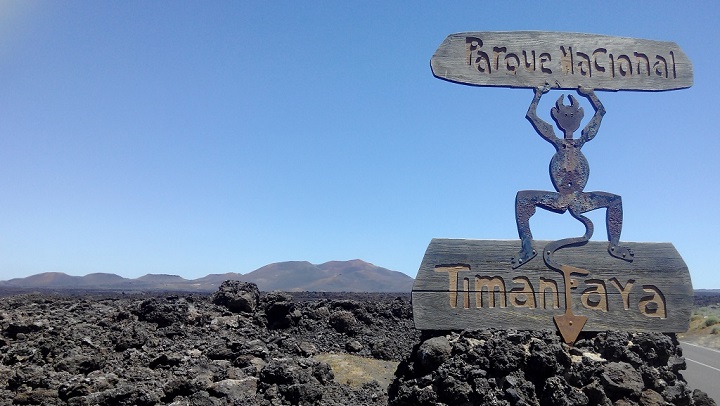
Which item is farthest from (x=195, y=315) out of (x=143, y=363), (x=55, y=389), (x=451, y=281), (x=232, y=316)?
(x=451, y=281)

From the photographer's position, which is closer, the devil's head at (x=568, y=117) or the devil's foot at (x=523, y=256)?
the devil's foot at (x=523, y=256)

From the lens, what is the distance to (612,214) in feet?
12.0

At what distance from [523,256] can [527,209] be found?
321mm

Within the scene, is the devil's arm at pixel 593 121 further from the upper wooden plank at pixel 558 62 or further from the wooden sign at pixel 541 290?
the wooden sign at pixel 541 290

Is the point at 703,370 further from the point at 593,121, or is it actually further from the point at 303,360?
the point at 593,121

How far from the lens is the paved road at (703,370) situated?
11.4 m

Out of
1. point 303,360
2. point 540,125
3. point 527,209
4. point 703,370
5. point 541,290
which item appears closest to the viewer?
point 541,290

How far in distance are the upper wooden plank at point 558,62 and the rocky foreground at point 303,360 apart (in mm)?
1747

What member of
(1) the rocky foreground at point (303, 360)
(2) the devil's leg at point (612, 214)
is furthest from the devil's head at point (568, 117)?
(1) the rocky foreground at point (303, 360)

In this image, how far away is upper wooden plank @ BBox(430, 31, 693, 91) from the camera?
3.88 metres

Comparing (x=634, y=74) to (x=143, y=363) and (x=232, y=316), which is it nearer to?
(x=143, y=363)

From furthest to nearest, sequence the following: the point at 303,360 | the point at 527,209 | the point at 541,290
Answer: the point at 303,360
the point at 527,209
the point at 541,290

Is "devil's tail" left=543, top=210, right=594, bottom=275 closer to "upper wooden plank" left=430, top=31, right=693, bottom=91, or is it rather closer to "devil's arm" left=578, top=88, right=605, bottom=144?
"devil's arm" left=578, top=88, right=605, bottom=144

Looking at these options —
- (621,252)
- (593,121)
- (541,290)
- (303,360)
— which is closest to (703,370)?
(303,360)
